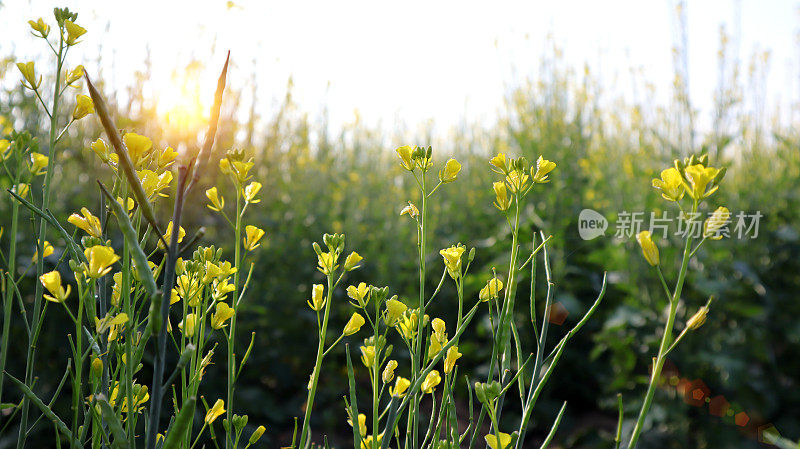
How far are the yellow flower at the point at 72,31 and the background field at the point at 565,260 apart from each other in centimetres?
164

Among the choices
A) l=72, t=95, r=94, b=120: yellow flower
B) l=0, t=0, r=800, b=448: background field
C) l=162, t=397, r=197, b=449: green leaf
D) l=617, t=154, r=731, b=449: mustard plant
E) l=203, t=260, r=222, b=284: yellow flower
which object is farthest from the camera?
l=0, t=0, r=800, b=448: background field

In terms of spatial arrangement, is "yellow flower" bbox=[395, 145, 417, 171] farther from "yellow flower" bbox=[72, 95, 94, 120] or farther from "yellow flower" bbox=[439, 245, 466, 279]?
"yellow flower" bbox=[72, 95, 94, 120]

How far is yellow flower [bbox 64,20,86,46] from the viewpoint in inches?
29.3

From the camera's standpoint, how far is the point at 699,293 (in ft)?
8.91

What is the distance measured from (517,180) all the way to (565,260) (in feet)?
7.98

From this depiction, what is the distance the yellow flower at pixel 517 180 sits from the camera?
73cm

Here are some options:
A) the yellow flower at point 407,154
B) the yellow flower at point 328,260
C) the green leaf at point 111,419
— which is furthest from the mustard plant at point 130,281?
the yellow flower at point 407,154

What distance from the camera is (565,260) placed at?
304 cm

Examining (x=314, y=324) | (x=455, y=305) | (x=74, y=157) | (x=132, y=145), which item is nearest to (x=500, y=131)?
(x=455, y=305)

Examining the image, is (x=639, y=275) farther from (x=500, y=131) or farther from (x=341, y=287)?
(x=500, y=131)

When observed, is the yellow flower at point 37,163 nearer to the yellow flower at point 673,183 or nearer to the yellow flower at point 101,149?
the yellow flower at point 101,149

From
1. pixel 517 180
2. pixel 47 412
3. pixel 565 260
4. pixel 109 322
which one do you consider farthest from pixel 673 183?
pixel 565 260

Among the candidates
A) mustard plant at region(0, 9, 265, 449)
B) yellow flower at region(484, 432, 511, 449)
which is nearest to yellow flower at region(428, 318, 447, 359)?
yellow flower at region(484, 432, 511, 449)

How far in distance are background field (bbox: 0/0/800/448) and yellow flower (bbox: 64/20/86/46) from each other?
1635 mm
